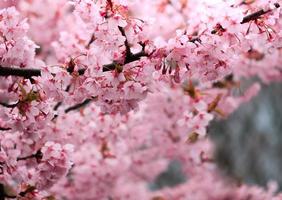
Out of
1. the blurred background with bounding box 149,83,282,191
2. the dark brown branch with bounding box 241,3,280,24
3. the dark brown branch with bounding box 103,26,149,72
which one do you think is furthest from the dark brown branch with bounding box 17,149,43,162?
the blurred background with bounding box 149,83,282,191

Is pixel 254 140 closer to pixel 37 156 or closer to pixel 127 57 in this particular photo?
pixel 37 156

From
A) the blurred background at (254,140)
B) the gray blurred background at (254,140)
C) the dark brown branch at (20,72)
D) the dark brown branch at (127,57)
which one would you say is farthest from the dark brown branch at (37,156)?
the gray blurred background at (254,140)

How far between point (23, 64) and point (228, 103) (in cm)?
277

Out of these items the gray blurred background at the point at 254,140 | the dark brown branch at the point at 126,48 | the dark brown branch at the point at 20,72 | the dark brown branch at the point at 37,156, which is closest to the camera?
the dark brown branch at the point at 126,48

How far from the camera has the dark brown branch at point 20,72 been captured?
9.39 feet

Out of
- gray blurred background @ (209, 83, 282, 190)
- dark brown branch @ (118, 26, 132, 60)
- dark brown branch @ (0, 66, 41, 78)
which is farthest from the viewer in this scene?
gray blurred background @ (209, 83, 282, 190)

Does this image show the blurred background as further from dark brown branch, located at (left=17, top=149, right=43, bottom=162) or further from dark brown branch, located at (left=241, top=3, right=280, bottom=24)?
dark brown branch, located at (left=241, top=3, right=280, bottom=24)

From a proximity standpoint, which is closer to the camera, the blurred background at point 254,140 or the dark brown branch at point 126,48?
the dark brown branch at point 126,48

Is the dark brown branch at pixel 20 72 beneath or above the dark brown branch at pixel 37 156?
above

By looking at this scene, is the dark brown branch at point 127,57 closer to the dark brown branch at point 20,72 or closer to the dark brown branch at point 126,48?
the dark brown branch at point 126,48

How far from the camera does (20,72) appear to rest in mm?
2875

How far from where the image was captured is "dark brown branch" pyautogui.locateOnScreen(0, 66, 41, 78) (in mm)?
2863

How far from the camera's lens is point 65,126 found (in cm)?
386

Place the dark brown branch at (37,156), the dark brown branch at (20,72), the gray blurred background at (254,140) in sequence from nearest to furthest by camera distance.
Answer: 1. the dark brown branch at (20,72)
2. the dark brown branch at (37,156)
3. the gray blurred background at (254,140)
